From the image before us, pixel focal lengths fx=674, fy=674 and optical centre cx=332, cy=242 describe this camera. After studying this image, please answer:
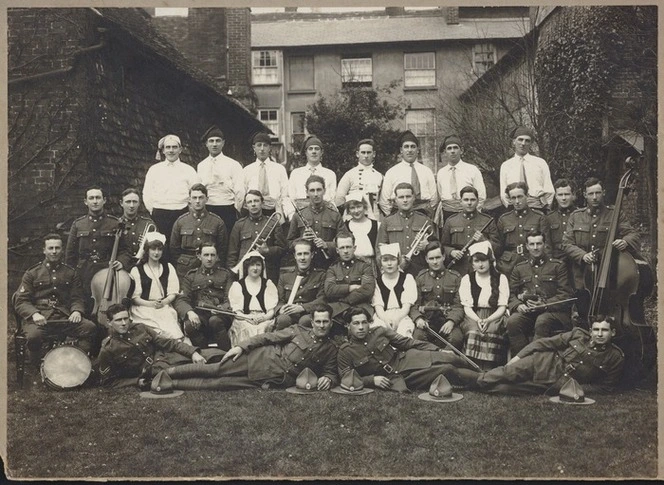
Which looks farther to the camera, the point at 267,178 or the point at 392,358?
the point at 267,178

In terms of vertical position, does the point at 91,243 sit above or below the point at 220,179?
below

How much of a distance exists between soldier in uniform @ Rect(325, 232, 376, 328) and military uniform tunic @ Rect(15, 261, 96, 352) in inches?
87.8

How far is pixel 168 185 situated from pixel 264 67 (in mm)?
1999

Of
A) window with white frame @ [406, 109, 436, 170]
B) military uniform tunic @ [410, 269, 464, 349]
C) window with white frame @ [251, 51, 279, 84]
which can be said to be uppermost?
window with white frame @ [251, 51, 279, 84]

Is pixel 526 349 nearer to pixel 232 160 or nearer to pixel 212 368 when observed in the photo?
pixel 212 368

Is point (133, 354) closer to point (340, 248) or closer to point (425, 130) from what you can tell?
point (340, 248)

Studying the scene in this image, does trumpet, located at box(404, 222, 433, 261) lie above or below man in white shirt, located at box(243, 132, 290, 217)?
below

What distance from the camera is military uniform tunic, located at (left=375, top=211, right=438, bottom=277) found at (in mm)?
6445

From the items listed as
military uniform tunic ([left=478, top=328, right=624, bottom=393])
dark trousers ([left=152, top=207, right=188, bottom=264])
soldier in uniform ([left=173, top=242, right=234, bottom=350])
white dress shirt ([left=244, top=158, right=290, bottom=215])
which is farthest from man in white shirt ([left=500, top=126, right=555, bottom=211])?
dark trousers ([left=152, top=207, right=188, bottom=264])

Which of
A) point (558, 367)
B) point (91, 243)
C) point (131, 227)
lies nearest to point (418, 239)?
point (558, 367)

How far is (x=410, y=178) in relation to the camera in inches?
265

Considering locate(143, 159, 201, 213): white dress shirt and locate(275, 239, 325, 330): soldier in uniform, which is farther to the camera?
locate(143, 159, 201, 213): white dress shirt

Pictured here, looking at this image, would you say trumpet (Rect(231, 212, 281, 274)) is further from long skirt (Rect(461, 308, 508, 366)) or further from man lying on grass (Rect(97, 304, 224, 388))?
long skirt (Rect(461, 308, 508, 366))

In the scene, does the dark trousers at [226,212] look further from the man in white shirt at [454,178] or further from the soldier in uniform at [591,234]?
the soldier in uniform at [591,234]
